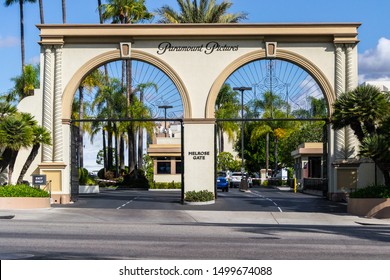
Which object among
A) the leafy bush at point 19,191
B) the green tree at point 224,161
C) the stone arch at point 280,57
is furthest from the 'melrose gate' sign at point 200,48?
the green tree at point 224,161

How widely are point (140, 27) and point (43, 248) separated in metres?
22.1

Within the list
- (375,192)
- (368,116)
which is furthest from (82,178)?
(375,192)

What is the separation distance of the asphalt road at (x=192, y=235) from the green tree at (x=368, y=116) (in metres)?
2.83

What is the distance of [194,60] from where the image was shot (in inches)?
1439

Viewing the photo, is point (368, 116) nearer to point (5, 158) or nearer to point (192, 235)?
point (192, 235)

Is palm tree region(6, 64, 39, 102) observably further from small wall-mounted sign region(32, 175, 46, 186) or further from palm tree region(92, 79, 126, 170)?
small wall-mounted sign region(32, 175, 46, 186)

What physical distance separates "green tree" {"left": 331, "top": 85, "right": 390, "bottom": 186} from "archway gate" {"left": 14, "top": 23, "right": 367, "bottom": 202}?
379 centimetres

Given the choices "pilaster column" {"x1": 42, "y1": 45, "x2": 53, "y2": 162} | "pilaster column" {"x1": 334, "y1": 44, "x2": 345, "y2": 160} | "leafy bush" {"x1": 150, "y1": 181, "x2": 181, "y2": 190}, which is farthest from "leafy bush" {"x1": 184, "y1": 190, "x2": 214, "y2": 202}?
"leafy bush" {"x1": 150, "y1": 181, "x2": 181, "y2": 190}

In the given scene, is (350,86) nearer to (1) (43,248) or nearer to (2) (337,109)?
(2) (337,109)

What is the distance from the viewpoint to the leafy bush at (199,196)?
35781 mm

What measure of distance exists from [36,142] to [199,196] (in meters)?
8.42

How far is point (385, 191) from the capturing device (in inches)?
1184

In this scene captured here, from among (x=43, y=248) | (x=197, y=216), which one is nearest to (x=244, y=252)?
(x=43, y=248)

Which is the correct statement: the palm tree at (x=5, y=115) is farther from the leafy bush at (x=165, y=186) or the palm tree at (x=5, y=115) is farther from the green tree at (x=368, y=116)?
the leafy bush at (x=165, y=186)
